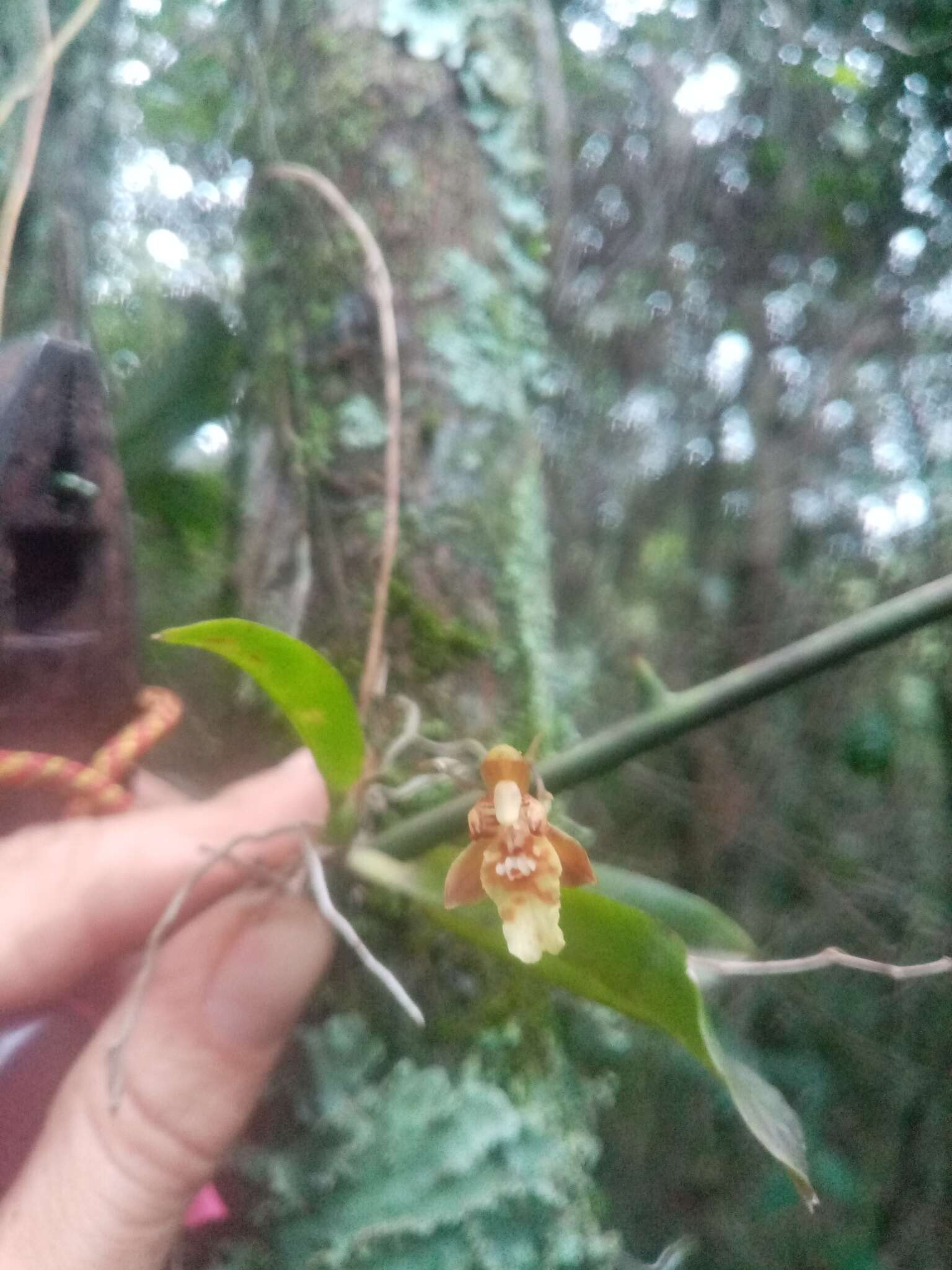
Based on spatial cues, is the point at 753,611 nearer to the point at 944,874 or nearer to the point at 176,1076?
the point at 944,874

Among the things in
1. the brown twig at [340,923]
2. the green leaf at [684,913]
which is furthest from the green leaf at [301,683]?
the green leaf at [684,913]

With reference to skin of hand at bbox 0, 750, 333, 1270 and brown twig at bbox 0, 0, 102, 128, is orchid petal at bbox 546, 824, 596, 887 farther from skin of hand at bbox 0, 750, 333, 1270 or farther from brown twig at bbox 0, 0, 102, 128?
brown twig at bbox 0, 0, 102, 128

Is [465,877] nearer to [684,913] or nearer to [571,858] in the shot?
[571,858]

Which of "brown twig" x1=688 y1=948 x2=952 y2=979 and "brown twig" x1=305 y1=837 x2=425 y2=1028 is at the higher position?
"brown twig" x1=305 y1=837 x2=425 y2=1028

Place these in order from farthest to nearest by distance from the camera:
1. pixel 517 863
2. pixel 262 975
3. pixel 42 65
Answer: pixel 42 65 < pixel 262 975 < pixel 517 863

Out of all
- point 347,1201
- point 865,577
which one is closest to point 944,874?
point 865,577

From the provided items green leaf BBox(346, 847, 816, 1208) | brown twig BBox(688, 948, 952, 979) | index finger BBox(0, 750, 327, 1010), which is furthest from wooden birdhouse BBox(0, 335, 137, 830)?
brown twig BBox(688, 948, 952, 979)

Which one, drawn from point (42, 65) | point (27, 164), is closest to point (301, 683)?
point (27, 164)
